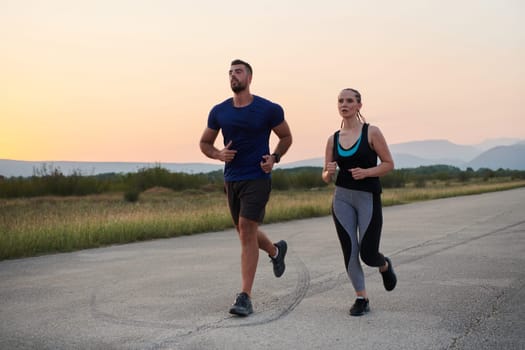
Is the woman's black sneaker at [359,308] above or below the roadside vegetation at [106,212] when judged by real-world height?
below

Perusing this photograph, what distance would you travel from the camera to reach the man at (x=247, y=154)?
18.0ft

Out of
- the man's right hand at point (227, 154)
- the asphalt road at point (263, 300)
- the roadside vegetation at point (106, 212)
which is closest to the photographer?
the asphalt road at point (263, 300)

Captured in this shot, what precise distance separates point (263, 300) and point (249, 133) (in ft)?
5.79

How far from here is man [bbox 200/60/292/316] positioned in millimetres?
5488

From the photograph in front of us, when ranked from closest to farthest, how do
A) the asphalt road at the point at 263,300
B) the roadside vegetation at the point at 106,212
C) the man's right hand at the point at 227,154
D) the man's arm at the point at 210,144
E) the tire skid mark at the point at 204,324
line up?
the asphalt road at the point at 263,300 < the tire skid mark at the point at 204,324 < the man's right hand at the point at 227,154 < the man's arm at the point at 210,144 < the roadside vegetation at the point at 106,212

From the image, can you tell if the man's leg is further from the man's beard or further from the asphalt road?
the man's beard

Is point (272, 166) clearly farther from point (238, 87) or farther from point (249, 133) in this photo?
point (238, 87)

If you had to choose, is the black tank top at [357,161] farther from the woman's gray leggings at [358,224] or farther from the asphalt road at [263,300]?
the asphalt road at [263,300]

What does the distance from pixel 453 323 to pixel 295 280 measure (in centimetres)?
254

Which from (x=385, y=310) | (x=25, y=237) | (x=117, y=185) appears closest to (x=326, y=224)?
(x=25, y=237)

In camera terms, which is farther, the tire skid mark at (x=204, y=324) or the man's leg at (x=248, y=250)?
the man's leg at (x=248, y=250)

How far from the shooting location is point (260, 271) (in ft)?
26.8

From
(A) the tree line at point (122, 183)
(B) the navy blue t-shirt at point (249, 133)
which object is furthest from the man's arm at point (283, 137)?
(A) the tree line at point (122, 183)

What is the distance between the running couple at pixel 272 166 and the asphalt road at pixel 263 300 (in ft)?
1.53
